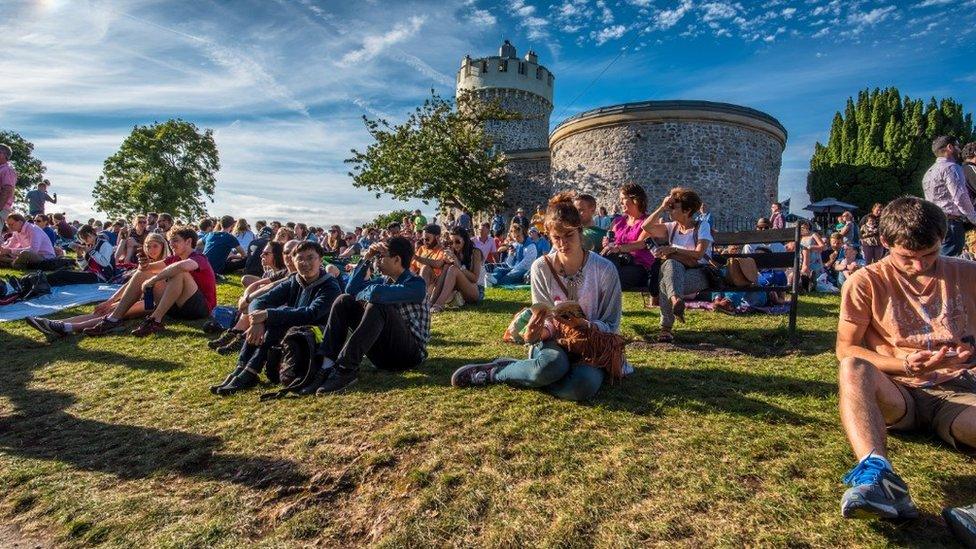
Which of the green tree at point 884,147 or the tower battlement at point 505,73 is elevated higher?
the tower battlement at point 505,73

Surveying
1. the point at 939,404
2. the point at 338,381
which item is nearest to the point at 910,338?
the point at 939,404

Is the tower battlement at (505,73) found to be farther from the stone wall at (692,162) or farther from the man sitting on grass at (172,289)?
the man sitting on grass at (172,289)

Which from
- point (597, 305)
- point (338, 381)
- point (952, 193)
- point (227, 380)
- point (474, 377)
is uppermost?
point (952, 193)

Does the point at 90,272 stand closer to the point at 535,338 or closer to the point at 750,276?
the point at 535,338

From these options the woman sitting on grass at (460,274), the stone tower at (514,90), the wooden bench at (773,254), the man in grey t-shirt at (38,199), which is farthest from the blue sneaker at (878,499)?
the stone tower at (514,90)

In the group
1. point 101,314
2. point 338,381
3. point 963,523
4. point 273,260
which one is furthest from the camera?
point 101,314

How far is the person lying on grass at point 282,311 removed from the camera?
4727 mm

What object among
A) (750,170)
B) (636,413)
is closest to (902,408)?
(636,413)

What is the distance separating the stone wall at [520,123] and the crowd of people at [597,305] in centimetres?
2905

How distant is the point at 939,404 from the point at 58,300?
11725mm

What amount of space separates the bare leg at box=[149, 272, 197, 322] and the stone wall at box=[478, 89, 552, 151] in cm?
3088

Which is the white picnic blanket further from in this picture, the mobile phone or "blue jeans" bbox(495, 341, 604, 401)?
the mobile phone

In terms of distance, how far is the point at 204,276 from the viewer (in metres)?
7.54

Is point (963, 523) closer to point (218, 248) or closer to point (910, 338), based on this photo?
point (910, 338)
